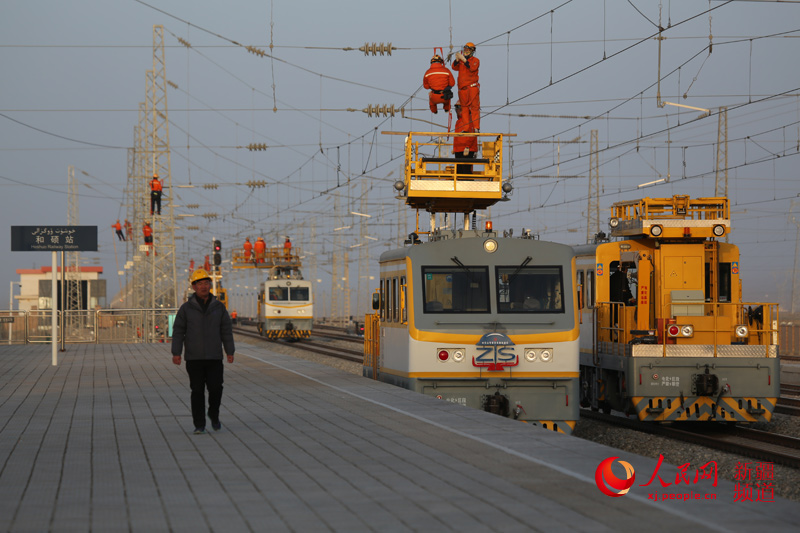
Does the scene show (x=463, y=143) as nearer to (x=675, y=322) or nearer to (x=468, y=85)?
(x=468, y=85)

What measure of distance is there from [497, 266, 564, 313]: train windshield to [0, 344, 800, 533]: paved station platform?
6.40ft

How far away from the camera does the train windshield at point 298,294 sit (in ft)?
168

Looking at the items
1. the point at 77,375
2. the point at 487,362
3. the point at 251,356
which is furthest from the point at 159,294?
the point at 487,362

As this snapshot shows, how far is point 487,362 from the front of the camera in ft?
48.1

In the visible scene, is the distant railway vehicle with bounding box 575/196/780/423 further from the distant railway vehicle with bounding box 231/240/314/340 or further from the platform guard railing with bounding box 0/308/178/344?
the distant railway vehicle with bounding box 231/240/314/340

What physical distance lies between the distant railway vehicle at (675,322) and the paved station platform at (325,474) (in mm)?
4405

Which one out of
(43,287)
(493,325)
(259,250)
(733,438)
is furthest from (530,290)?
(43,287)

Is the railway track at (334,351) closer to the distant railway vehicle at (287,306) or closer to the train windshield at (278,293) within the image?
the distant railway vehicle at (287,306)

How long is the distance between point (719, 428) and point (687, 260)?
2.99 metres

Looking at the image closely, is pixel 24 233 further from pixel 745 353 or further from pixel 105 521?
pixel 105 521

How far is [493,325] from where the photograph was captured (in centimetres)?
1486

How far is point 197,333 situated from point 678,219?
9.29 metres

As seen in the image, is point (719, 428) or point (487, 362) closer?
point (487, 362)

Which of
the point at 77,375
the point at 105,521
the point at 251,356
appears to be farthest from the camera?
the point at 251,356
